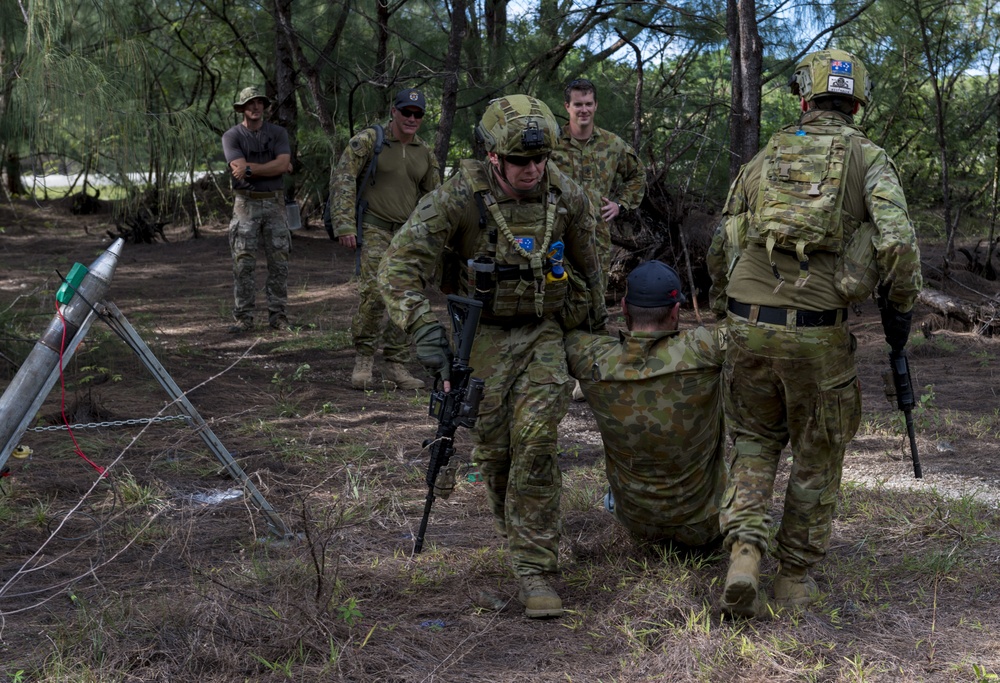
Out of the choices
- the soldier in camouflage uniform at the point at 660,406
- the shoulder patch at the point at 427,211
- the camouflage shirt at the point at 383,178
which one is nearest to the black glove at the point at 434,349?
the shoulder patch at the point at 427,211

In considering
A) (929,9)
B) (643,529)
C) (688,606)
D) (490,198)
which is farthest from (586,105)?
(929,9)

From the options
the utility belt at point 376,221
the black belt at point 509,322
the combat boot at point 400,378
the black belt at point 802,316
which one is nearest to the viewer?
the black belt at point 802,316

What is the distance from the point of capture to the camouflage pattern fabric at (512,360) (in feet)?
12.9

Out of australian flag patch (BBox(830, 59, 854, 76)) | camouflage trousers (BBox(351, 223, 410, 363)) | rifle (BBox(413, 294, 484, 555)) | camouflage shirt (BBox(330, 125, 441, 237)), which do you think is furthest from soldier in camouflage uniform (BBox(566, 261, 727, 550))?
camouflage shirt (BBox(330, 125, 441, 237))

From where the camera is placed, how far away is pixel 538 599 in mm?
3824

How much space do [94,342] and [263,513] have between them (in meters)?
4.00

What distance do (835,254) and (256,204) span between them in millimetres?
6628

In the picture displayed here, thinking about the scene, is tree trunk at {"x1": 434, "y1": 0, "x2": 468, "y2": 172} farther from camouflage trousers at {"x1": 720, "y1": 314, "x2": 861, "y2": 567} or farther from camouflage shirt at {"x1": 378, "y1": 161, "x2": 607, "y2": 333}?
camouflage trousers at {"x1": 720, "y1": 314, "x2": 861, "y2": 567}

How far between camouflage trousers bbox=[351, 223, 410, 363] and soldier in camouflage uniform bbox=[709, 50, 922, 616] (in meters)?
3.74

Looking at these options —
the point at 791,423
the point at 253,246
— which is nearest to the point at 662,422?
the point at 791,423

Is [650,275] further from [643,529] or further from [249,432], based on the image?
[249,432]

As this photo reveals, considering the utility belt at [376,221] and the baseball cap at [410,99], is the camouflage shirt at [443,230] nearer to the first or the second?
the baseball cap at [410,99]

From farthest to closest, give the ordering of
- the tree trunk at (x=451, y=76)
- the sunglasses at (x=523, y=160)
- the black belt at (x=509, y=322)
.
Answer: the tree trunk at (x=451, y=76)
the black belt at (x=509, y=322)
the sunglasses at (x=523, y=160)

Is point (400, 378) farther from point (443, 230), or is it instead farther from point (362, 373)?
point (443, 230)
